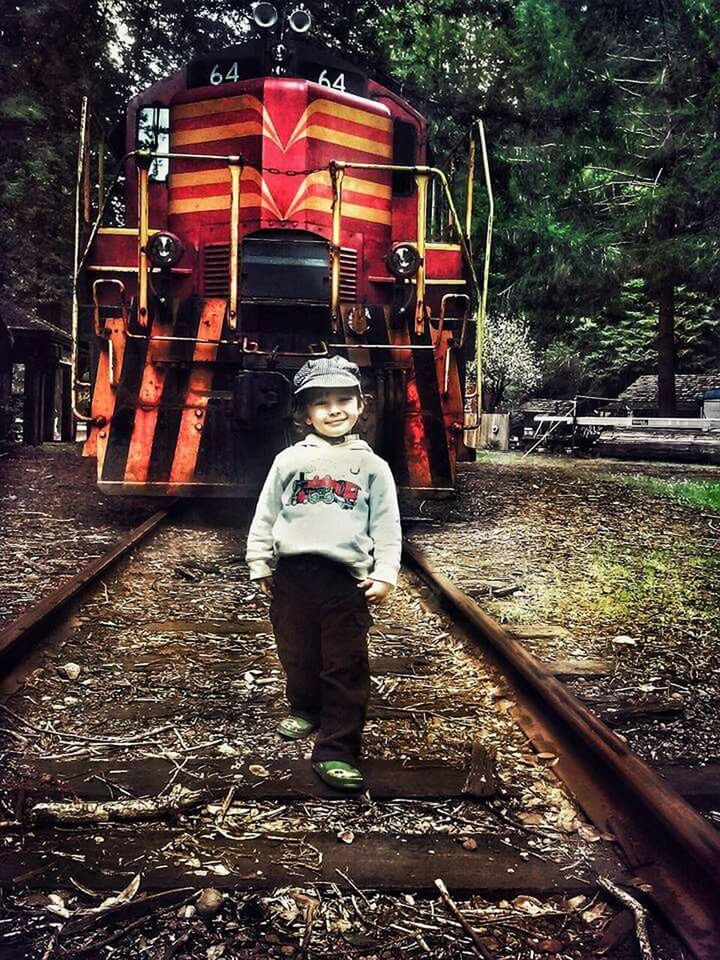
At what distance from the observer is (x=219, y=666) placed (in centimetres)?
337

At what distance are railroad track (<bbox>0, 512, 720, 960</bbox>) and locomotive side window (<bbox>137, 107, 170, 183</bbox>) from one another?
4.45 meters

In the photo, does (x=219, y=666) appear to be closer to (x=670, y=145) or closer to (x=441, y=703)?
(x=441, y=703)

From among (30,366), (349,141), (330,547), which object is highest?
(349,141)

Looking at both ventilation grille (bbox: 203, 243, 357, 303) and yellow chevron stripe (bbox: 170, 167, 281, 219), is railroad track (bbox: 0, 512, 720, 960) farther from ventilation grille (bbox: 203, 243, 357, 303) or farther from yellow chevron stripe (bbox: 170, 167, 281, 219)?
yellow chevron stripe (bbox: 170, 167, 281, 219)

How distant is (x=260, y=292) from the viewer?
5.94m

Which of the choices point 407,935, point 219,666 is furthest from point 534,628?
point 407,935

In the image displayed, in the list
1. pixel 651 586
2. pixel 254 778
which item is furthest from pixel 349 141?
pixel 254 778

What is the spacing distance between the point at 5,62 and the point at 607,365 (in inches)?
950

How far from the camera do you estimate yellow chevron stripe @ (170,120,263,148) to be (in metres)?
6.27

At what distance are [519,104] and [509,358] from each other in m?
15.5

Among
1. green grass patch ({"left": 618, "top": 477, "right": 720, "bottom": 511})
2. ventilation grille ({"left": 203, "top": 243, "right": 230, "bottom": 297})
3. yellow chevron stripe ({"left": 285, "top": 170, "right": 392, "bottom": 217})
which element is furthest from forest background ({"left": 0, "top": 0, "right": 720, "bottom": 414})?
ventilation grille ({"left": 203, "top": 243, "right": 230, "bottom": 297})

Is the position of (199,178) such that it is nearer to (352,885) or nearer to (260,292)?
(260,292)

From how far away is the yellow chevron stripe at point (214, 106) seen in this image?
6.28 metres

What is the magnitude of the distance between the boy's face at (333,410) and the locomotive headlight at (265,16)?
5109mm
